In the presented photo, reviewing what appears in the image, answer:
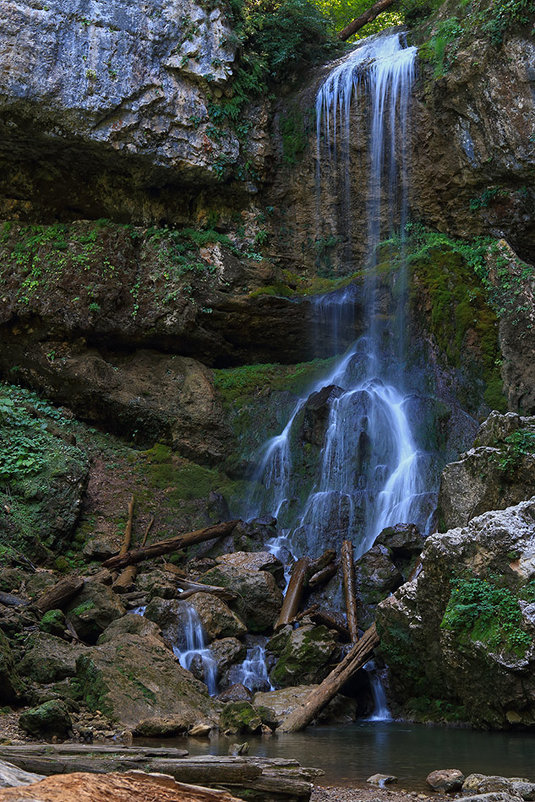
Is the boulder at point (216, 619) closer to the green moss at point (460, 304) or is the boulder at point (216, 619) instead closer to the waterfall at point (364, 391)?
the waterfall at point (364, 391)

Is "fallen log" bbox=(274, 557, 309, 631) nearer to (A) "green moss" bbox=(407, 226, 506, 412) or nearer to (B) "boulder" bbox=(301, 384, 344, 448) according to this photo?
(B) "boulder" bbox=(301, 384, 344, 448)

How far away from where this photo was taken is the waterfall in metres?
12.4

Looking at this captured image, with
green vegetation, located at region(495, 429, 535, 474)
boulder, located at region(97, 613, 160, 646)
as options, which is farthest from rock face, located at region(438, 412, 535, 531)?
boulder, located at region(97, 613, 160, 646)

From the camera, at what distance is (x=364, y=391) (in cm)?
1431

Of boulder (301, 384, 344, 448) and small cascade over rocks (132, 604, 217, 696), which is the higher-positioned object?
boulder (301, 384, 344, 448)

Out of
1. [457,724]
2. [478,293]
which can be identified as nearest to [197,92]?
[478,293]

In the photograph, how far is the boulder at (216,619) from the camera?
31.4 feet

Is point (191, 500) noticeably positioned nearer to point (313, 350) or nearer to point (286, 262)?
point (313, 350)

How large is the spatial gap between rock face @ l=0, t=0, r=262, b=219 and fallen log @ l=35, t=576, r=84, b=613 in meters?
9.85

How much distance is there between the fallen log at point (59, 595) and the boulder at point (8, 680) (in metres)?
2.13

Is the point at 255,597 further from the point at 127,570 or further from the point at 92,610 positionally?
the point at 127,570

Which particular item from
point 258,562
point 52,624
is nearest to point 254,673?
point 258,562

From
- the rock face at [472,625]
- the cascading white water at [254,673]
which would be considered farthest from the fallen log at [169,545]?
the rock face at [472,625]

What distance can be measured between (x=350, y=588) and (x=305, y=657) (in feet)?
5.99
